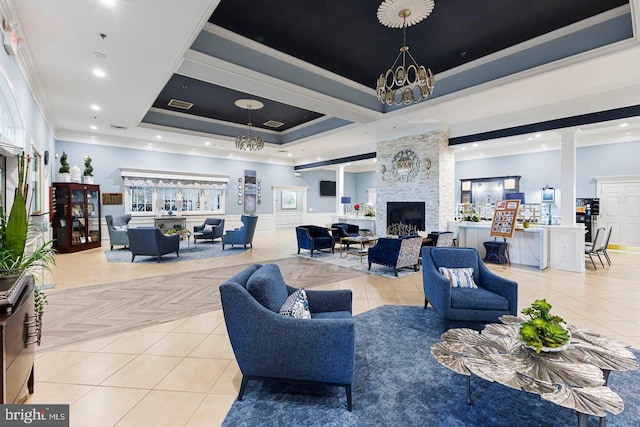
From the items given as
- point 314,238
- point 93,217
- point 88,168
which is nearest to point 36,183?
point 88,168

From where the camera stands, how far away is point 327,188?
15445mm

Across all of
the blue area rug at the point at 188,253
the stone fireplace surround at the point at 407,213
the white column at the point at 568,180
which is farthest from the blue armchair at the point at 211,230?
the white column at the point at 568,180

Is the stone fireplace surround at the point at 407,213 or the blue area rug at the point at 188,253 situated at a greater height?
the stone fireplace surround at the point at 407,213

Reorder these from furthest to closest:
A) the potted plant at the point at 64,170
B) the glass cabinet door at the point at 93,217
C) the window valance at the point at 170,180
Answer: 1. the window valance at the point at 170,180
2. the glass cabinet door at the point at 93,217
3. the potted plant at the point at 64,170

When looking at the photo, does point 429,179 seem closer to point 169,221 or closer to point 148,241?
point 148,241

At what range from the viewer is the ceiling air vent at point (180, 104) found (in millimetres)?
7488

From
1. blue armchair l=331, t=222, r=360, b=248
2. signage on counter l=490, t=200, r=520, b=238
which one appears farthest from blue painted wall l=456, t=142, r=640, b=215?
blue armchair l=331, t=222, r=360, b=248

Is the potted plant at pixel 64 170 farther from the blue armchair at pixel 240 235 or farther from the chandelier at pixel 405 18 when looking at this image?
the chandelier at pixel 405 18

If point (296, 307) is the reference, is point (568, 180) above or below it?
above

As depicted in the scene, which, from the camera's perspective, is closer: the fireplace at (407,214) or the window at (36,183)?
the window at (36,183)

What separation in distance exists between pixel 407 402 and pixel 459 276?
1779 millimetres

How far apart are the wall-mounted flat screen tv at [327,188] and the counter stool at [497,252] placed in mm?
9196

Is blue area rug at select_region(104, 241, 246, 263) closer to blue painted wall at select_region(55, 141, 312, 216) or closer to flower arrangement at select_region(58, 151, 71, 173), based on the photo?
flower arrangement at select_region(58, 151, 71, 173)

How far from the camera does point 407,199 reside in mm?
8461
